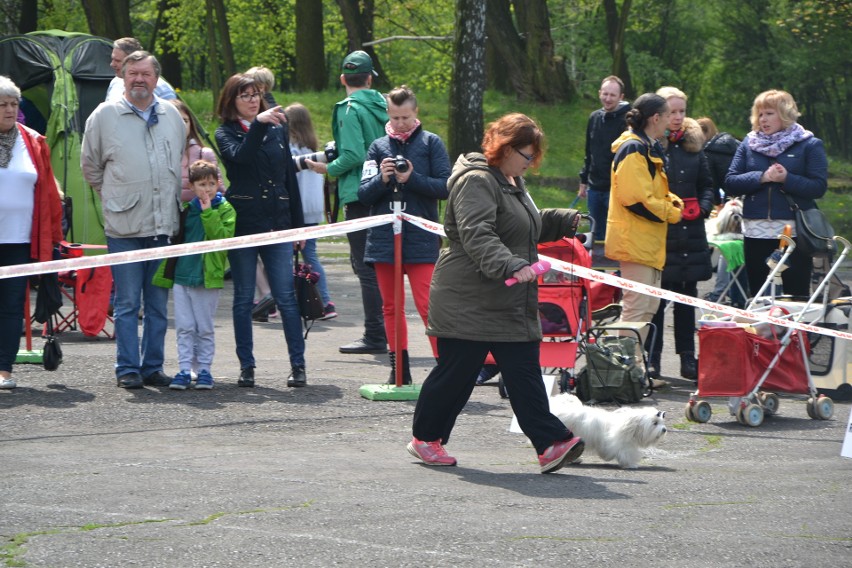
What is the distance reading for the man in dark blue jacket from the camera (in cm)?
1416

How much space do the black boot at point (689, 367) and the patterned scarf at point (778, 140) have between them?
164cm

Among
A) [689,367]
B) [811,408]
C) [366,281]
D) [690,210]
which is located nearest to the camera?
[811,408]

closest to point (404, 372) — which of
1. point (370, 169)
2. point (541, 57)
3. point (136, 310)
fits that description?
point (370, 169)

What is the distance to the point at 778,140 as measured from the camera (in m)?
10.3

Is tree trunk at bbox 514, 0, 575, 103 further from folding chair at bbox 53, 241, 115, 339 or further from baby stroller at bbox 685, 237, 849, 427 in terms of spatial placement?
baby stroller at bbox 685, 237, 849, 427

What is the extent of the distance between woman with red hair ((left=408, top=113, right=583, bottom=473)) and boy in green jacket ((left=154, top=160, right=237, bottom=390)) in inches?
102

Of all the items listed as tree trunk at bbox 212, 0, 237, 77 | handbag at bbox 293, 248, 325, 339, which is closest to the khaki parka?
handbag at bbox 293, 248, 325, 339

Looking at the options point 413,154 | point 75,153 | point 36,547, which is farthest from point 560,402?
point 75,153

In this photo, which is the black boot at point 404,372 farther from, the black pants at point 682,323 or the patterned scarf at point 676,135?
the patterned scarf at point 676,135

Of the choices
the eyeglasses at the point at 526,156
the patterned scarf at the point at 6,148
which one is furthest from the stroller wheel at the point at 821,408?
the patterned scarf at the point at 6,148

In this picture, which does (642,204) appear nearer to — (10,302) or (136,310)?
(136,310)

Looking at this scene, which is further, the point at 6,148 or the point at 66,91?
the point at 66,91

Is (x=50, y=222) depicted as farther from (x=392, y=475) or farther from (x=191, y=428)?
(x=392, y=475)

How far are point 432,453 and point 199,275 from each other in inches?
110
